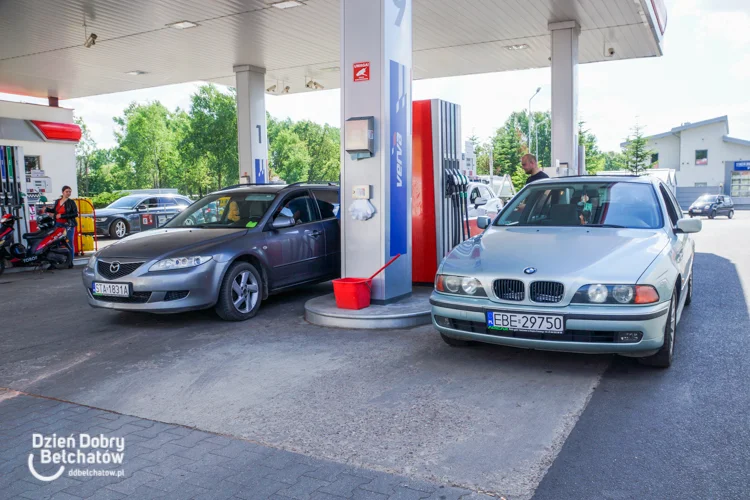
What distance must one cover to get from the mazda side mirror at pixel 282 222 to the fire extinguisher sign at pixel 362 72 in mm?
1885

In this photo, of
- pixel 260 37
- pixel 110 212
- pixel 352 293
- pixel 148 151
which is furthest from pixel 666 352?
pixel 148 151

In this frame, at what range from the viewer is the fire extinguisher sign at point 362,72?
7.15 meters

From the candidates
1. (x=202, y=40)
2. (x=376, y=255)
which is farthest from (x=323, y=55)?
(x=376, y=255)

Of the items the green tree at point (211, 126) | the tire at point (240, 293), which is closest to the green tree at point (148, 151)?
the green tree at point (211, 126)

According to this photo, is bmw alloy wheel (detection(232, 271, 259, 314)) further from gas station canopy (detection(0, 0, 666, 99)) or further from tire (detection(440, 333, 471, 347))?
gas station canopy (detection(0, 0, 666, 99))

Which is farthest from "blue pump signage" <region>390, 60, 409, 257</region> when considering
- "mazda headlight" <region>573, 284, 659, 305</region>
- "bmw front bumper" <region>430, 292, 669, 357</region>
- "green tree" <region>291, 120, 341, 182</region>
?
"green tree" <region>291, 120, 341, 182</region>

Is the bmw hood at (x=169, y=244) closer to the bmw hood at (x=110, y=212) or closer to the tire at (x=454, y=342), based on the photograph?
the tire at (x=454, y=342)

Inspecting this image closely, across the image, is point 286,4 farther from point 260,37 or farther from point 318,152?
point 318,152

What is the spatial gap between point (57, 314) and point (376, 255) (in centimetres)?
414

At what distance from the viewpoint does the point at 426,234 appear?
8.77 metres

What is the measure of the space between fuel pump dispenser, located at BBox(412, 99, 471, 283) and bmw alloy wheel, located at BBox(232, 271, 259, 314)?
2505mm

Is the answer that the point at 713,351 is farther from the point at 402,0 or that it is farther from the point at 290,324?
the point at 402,0

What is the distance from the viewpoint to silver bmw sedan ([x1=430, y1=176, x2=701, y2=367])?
4.45 meters

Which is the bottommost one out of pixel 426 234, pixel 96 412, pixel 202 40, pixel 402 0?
pixel 96 412
